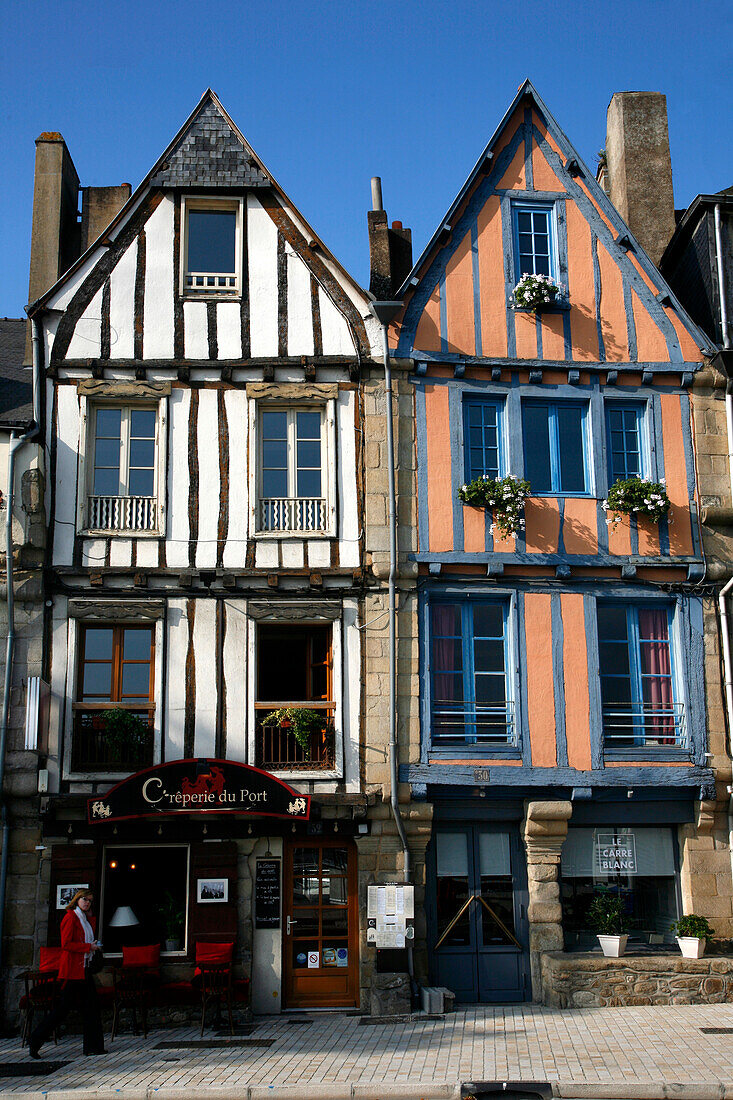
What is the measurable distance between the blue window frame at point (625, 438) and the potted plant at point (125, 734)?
A: 661 centimetres

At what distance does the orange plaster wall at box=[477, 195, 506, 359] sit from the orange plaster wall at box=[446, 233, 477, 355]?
16 centimetres

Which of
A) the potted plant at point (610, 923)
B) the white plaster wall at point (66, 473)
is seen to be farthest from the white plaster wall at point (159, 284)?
the potted plant at point (610, 923)

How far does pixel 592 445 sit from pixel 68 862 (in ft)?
26.3

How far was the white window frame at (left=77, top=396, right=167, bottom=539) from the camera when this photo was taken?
12867 mm

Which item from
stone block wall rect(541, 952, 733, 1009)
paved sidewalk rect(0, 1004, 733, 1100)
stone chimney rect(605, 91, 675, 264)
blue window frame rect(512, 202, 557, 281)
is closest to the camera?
paved sidewalk rect(0, 1004, 733, 1100)

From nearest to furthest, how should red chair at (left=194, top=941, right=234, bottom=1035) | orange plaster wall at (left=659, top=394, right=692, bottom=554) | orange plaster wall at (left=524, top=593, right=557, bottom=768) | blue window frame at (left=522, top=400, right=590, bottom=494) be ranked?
red chair at (left=194, top=941, right=234, bottom=1035), orange plaster wall at (left=524, top=593, right=557, bottom=768), orange plaster wall at (left=659, top=394, right=692, bottom=554), blue window frame at (left=522, top=400, right=590, bottom=494)

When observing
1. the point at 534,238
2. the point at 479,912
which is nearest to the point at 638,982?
the point at 479,912

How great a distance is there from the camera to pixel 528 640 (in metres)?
12.9

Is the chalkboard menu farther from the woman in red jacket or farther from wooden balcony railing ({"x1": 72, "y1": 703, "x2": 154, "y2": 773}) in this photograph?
the woman in red jacket

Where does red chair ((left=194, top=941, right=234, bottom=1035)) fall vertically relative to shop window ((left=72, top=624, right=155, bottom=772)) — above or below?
below

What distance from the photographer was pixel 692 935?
1195cm

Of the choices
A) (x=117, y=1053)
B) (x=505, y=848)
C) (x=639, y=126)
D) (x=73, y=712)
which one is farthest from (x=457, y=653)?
(x=639, y=126)

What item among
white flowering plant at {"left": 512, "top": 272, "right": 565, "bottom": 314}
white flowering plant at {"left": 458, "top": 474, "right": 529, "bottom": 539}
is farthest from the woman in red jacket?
white flowering plant at {"left": 512, "top": 272, "right": 565, "bottom": 314}

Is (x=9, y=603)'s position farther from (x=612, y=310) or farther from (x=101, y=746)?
(x=612, y=310)
